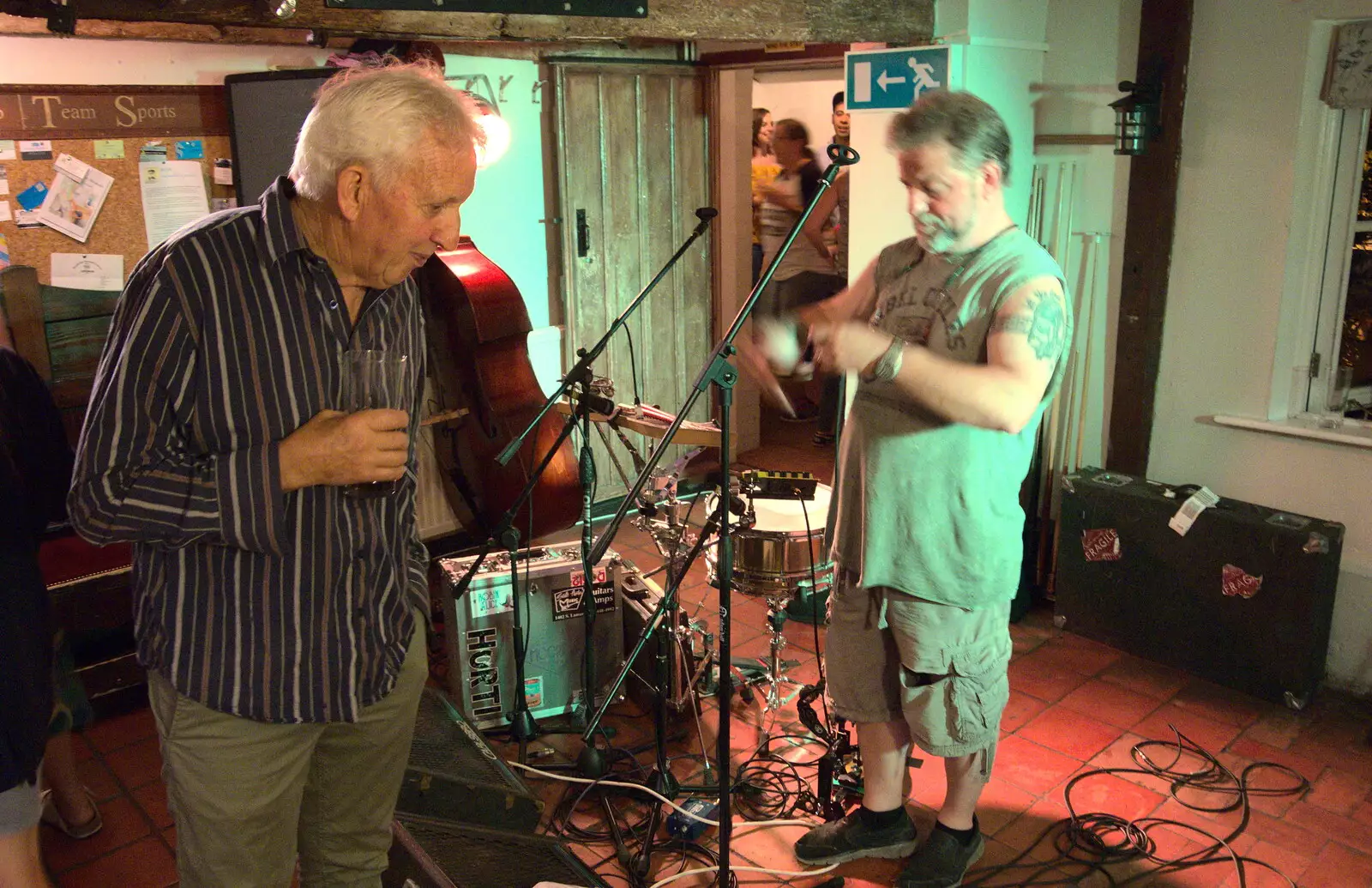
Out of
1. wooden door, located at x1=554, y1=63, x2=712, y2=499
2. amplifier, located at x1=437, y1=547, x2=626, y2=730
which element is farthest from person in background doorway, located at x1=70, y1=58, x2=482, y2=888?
wooden door, located at x1=554, y1=63, x2=712, y2=499

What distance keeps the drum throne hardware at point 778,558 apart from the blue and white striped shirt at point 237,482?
1.62 meters

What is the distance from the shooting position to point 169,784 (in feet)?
5.05

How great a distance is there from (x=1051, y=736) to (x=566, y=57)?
344 centimetres

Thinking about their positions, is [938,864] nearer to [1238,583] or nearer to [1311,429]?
[1238,583]

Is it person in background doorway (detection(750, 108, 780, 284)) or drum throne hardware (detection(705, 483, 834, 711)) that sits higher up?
person in background doorway (detection(750, 108, 780, 284))

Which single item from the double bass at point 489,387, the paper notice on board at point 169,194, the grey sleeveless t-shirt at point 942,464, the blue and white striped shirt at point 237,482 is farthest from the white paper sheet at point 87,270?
the grey sleeveless t-shirt at point 942,464

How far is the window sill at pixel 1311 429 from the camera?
11.1 ft

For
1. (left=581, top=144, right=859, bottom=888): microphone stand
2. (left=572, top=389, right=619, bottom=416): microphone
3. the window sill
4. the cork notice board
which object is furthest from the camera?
the cork notice board

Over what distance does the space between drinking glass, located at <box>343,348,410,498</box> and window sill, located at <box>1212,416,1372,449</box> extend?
10.2 feet

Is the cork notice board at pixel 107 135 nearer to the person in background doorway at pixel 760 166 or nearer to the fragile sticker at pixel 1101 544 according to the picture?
the fragile sticker at pixel 1101 544

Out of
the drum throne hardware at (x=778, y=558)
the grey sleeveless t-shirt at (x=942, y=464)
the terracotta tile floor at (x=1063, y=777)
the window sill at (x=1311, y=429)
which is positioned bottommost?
the terracotta tile floor at (x=1063, y=777)

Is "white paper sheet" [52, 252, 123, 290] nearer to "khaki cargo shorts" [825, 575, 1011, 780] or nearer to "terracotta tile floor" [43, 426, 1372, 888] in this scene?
"terracotta tile floor" [43, 426, 1372, 888]

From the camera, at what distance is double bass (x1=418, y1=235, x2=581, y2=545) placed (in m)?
4.02

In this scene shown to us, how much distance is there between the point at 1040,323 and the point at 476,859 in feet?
5.16
